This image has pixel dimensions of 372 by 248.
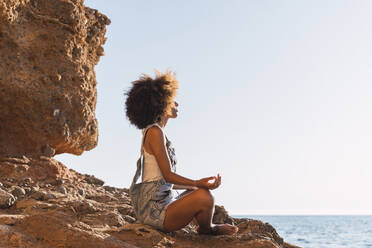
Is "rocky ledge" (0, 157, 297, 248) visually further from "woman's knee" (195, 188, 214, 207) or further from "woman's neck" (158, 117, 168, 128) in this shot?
"woman's neck" (158, 117, 168, 128)

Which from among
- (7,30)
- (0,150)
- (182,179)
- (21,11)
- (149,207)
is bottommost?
(149,207)

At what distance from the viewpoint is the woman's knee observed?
395cm

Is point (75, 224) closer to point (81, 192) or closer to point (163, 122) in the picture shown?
point (163, 122)

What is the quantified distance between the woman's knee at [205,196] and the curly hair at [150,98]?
88cm

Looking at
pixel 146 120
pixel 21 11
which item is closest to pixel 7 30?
pixel 21 11

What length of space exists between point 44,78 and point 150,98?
4935 millimetres

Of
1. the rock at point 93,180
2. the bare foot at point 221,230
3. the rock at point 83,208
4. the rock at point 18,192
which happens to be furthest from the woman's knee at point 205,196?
the rock at point 93,180

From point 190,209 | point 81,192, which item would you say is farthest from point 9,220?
point 81,192

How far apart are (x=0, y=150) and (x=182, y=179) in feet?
17.2

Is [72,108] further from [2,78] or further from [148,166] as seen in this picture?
[148,166]

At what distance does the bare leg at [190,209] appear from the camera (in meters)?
3.96

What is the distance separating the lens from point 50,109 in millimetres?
8508

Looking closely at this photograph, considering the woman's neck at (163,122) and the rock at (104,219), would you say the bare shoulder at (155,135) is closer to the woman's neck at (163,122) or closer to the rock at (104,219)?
the woman's neck at (163,122)

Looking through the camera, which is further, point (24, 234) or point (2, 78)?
point (2, 78)
